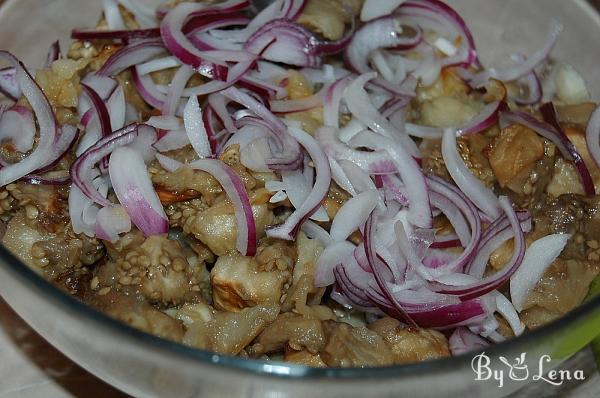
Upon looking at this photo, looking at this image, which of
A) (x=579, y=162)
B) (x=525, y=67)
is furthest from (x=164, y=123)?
(x=525, y=67)

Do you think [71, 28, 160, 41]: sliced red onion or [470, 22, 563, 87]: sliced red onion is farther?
[470, 22, 563, 87]: sliced red onion

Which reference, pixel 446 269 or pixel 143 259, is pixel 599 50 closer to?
pixel 446 269

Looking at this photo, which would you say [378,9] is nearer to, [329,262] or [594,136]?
[594,136]

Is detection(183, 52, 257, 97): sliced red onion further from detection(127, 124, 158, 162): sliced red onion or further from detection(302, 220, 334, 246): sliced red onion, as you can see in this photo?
detection(302, 220, 334, 246): sliced red onion

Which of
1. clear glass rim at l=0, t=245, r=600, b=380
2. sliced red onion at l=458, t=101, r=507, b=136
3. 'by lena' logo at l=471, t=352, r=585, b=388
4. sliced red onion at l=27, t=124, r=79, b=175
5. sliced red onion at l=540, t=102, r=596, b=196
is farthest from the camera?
sliced red onion at l=458, t=101, r=507, b=136

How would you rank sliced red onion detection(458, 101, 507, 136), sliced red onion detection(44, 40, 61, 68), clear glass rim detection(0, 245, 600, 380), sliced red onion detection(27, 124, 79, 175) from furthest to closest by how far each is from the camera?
sliced red onion detection(44, 40, 61, 68)
sliced red onion detection(458, 101, 507, 136)
sliced red onion detection(27, 124, 79, 175)
clear glass rim detection(0, 245, 600, 380)

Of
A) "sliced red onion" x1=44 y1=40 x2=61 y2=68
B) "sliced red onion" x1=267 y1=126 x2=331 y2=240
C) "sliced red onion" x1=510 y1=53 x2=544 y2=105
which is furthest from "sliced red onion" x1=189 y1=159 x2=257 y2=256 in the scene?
"sliced red onion" x1=510 y1=53 x2=544 y2=105
